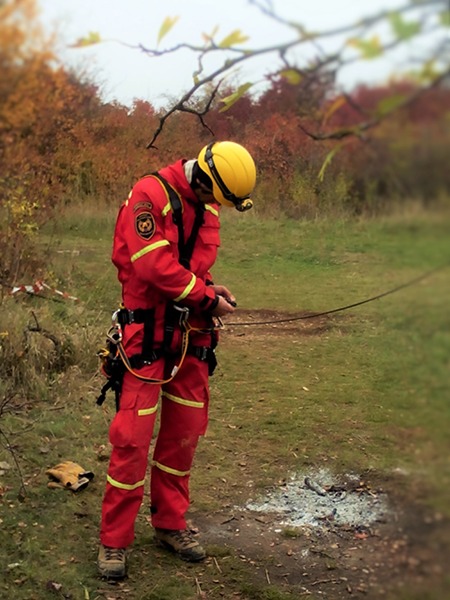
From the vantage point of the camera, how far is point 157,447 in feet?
9.75

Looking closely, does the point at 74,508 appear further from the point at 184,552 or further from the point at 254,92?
the point at 254,92

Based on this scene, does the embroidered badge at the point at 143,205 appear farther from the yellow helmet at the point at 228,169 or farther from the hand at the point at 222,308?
the hand at the point at 222,308

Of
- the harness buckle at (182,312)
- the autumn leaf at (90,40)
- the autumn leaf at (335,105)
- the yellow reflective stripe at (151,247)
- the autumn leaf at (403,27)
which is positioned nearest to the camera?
the autumn leaf at (403,27)

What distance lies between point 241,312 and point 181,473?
144 cm

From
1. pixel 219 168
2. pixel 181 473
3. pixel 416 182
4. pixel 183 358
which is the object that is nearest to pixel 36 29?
pixel 416 182

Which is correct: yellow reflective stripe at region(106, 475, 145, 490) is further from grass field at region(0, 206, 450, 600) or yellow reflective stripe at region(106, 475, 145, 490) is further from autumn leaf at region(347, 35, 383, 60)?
autumn leaf at region(347, 35, 383, 60)

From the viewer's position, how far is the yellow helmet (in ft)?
8.10

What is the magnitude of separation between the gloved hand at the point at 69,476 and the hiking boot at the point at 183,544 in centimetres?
52

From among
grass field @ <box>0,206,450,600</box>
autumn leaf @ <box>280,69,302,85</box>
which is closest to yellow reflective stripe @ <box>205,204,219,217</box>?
grass field @ <box>0,206,450,600</box>

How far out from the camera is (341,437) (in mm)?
3932

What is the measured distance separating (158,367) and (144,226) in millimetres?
515

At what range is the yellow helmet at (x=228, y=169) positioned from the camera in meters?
2.47

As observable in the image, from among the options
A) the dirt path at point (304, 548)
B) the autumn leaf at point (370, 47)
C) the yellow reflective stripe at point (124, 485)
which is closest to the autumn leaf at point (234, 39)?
the autumn leaf at point (370, 47)

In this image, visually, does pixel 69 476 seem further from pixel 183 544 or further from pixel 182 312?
pixel 182 312
